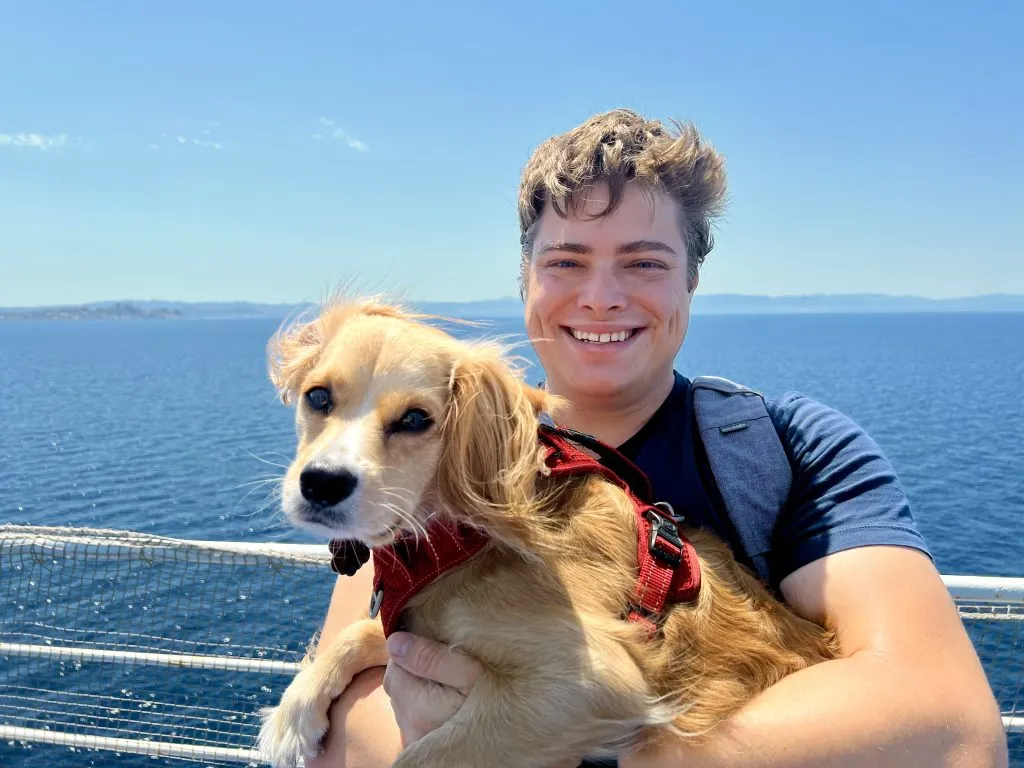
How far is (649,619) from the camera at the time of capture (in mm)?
2256

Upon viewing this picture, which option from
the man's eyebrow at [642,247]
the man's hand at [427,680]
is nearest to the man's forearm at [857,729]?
the man's hand at [427,680]

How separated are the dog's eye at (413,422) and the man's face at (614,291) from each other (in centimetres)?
80

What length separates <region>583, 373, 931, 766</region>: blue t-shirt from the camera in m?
2.34

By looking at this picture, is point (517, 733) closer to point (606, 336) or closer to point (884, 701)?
point (884, 701)

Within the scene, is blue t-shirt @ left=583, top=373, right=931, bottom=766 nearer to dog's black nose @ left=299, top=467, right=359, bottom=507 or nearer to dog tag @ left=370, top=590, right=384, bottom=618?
dog tag @ left=370, top=590, right=384, bottom=618

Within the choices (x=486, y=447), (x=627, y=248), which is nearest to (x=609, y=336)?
(x=627, y=248)

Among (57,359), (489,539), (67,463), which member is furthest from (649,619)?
(57,359)

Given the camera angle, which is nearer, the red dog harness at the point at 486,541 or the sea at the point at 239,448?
the red dog harness at the point at 486,541

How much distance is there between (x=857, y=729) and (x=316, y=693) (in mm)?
1828

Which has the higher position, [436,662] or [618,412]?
[618,412]

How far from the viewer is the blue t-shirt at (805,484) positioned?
92.1 inches

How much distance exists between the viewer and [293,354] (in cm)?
256

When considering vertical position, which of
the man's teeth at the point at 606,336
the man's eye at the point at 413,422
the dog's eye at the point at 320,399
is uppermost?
the man's teeth at the point at 606,336

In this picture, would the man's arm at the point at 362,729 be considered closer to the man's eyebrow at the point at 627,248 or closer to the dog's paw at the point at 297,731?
the dog's paw at the point at 297,731
